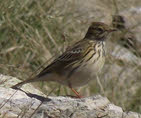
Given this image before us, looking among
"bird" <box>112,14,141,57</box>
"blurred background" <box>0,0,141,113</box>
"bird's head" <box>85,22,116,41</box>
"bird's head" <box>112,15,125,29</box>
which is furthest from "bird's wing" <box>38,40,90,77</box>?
"bird's head" <box>112,15,125,29</box>

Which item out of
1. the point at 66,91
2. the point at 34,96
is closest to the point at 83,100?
the point at 34,96

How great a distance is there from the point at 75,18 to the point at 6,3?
1.95m

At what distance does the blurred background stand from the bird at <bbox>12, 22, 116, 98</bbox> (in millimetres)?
1050

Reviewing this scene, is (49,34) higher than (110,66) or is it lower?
higher

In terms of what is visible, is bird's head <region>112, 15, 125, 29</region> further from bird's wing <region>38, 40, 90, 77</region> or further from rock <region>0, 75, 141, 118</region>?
rock <region>0, 75, 141, 118</region>

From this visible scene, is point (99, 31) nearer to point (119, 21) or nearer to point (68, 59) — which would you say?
point (68, 59)

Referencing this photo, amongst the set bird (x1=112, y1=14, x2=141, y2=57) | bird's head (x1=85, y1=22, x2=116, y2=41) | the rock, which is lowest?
bird (x1=112, y1=14, x2=141, y2=57)

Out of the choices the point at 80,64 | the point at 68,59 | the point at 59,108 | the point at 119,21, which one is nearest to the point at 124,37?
the point at 119,21

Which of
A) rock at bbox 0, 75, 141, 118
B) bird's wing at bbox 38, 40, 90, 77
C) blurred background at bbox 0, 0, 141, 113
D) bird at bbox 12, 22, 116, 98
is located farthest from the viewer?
blurred background at bbox 0, 0, 141, 113

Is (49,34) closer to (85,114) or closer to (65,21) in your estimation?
(65,21)

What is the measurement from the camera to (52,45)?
29.4 feet

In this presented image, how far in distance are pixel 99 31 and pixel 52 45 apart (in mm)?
2335

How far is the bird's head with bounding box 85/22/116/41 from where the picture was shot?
6707 millimetres

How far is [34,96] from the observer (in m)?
5.65
